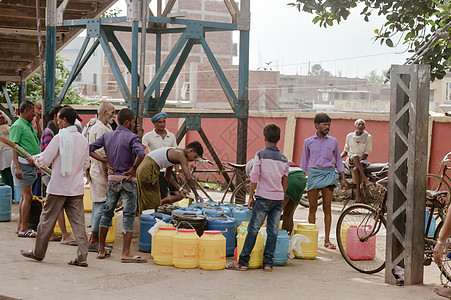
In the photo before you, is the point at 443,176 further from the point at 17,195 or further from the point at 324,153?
the point at 17,195

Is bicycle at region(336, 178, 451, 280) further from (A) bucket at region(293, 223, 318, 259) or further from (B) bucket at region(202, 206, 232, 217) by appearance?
(B) bucket at region(202, 206, 232, 217)

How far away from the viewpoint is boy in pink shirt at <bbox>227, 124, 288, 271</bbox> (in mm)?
8203

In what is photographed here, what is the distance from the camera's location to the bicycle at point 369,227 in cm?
786

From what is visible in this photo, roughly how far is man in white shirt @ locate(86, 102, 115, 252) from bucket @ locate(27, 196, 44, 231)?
1.34 meters

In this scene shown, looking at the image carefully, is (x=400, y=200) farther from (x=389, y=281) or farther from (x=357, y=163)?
(x=357, y=163)

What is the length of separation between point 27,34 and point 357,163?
7754 millimetres

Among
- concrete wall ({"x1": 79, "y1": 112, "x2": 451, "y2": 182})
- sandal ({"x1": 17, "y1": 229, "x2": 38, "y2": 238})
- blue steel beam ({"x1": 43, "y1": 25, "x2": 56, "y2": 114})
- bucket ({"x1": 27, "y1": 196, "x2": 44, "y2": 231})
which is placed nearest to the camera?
sandal ({"x1": 17, "y1": 229, "x2": 38, "y2": 238})

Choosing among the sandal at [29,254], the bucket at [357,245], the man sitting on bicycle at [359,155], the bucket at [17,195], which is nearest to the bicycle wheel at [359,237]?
the bucket at [357,245]

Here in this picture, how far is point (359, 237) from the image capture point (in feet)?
28.2

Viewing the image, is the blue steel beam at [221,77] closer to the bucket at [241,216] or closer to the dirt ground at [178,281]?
the bucket at [241,216]

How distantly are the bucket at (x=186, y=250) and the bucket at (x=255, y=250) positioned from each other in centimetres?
61

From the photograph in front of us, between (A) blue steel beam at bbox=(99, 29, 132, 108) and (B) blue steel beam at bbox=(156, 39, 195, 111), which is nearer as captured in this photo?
(A) blue steel beam at bbox=(99, 29, 132, 108)

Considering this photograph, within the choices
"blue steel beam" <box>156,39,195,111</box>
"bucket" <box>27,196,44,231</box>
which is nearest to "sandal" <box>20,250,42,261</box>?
"bucket" <box>27,196,44,231</box>

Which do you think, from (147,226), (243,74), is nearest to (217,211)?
(147,226)
